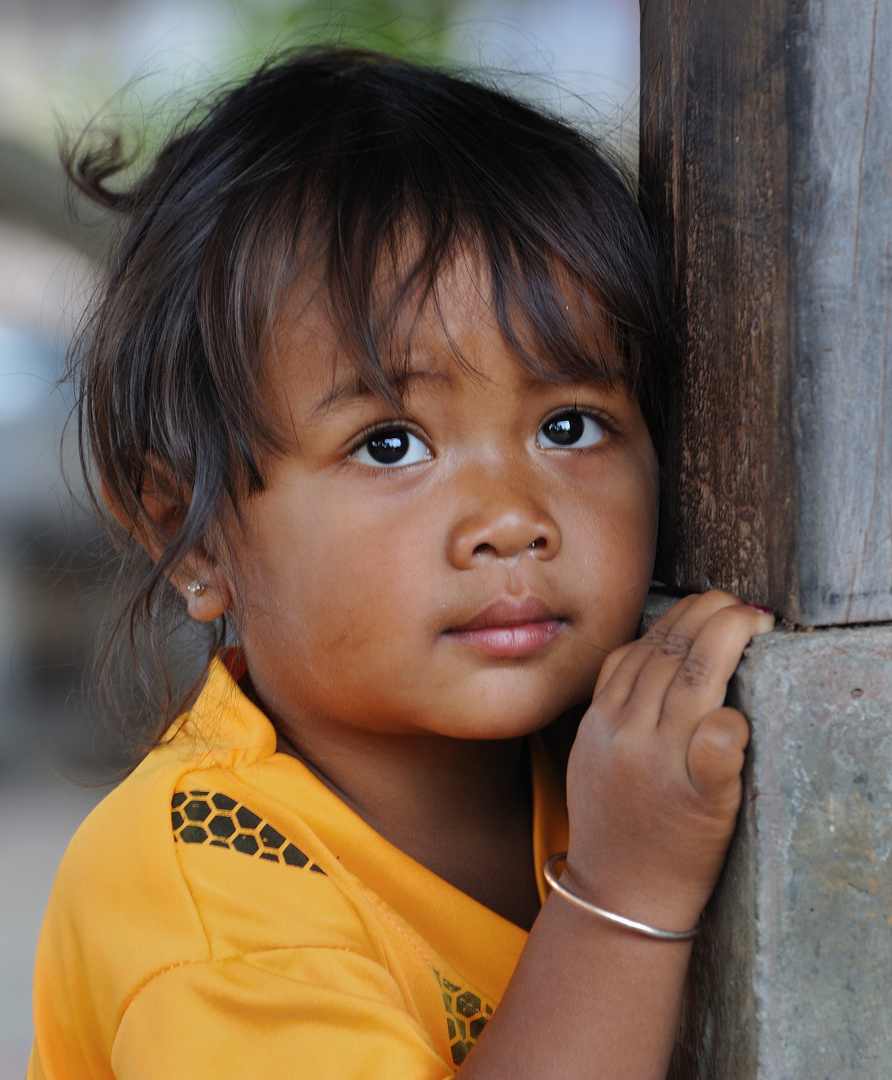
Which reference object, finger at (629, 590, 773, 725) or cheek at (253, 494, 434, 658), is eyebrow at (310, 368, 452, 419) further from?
finger at (629, 590, 773, 725)

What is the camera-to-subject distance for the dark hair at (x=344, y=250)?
1045mm

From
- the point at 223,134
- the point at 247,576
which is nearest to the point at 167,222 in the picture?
the point at 223,134

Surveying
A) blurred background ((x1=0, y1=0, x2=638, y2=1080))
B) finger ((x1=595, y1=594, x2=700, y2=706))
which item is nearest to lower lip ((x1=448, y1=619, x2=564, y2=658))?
finger ((x1=595, y1=594, x2=700, y2=706))

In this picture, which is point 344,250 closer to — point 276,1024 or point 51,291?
point 276,1024

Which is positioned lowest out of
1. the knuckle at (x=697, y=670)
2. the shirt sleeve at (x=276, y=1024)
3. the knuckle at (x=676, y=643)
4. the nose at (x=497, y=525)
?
the shirt sleeve at (x=276, y=1024)

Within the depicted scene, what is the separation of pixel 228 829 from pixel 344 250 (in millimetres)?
616

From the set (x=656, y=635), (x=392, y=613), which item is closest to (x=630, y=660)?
(x=656, y=635)

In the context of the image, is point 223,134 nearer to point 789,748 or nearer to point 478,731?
point 478,731

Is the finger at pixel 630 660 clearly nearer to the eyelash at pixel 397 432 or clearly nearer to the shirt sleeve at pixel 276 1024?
the eyelash at pixel 397 432

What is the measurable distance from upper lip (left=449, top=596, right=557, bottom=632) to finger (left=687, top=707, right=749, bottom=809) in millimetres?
260

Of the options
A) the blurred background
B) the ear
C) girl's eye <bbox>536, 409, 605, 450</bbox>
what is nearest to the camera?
girl's eye <bbox>536, 409, 605, 450</bbox>

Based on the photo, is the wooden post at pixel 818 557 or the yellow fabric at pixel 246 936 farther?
the yellow fabric at pixel 246 936

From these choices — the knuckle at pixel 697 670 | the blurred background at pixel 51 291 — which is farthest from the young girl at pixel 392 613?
the blurred background at pixel 51 291

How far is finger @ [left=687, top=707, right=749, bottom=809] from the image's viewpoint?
758 mm
